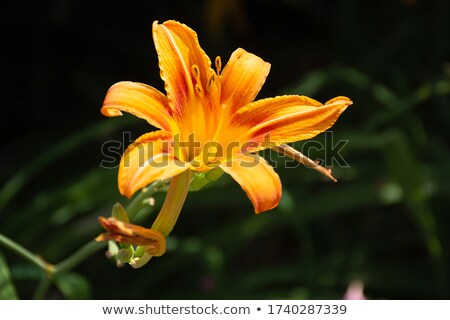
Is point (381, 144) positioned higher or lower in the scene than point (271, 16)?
lower

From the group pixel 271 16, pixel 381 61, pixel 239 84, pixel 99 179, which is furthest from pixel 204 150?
pixel 271 16

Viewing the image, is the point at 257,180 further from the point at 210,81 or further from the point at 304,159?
the point at 210,81

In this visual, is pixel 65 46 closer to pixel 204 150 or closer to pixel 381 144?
pixel 381 144

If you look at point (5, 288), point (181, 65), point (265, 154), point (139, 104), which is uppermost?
point (265, 154)

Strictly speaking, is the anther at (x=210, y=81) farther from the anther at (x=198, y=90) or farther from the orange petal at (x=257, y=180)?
the orange petal at (x=257, y=180)

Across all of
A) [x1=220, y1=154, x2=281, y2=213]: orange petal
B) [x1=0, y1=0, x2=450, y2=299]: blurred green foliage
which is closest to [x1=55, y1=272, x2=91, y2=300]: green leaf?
[x1=0, y1=0, x2=450, y2=299]: blurred green foliage

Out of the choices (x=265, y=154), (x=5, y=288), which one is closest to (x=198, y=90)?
(x=5, y=288)
